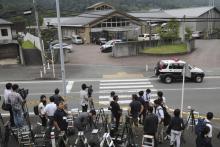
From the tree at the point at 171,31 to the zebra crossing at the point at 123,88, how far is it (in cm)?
1828

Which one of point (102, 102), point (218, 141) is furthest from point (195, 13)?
point (218, 141)

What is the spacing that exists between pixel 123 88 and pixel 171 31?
72.2 ft

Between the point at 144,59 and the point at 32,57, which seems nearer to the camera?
the point at 144,59

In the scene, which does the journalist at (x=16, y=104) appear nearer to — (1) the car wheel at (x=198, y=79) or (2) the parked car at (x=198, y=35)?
(1) the car wheel at (x=198, y=79)

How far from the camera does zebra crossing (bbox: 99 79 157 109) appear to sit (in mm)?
20953

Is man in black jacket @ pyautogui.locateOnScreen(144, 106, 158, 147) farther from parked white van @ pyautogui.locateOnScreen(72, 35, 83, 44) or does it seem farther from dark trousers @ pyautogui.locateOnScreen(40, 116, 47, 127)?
parked white van @ pyautogui.locateOnScreen(72, 35, 83, 44)

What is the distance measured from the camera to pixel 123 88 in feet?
79.8

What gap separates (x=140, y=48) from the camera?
39312 millimetres

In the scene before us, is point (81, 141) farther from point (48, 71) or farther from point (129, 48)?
point (129, 48)

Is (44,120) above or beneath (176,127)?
beneath

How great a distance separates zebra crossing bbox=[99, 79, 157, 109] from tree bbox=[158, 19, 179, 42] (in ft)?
60.0

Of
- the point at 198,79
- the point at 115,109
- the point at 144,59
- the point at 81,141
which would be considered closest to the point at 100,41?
the point at 144,59

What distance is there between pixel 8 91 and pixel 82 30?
150 ft

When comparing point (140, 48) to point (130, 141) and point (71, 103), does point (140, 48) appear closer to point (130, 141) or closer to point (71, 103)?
point (71, 103)
